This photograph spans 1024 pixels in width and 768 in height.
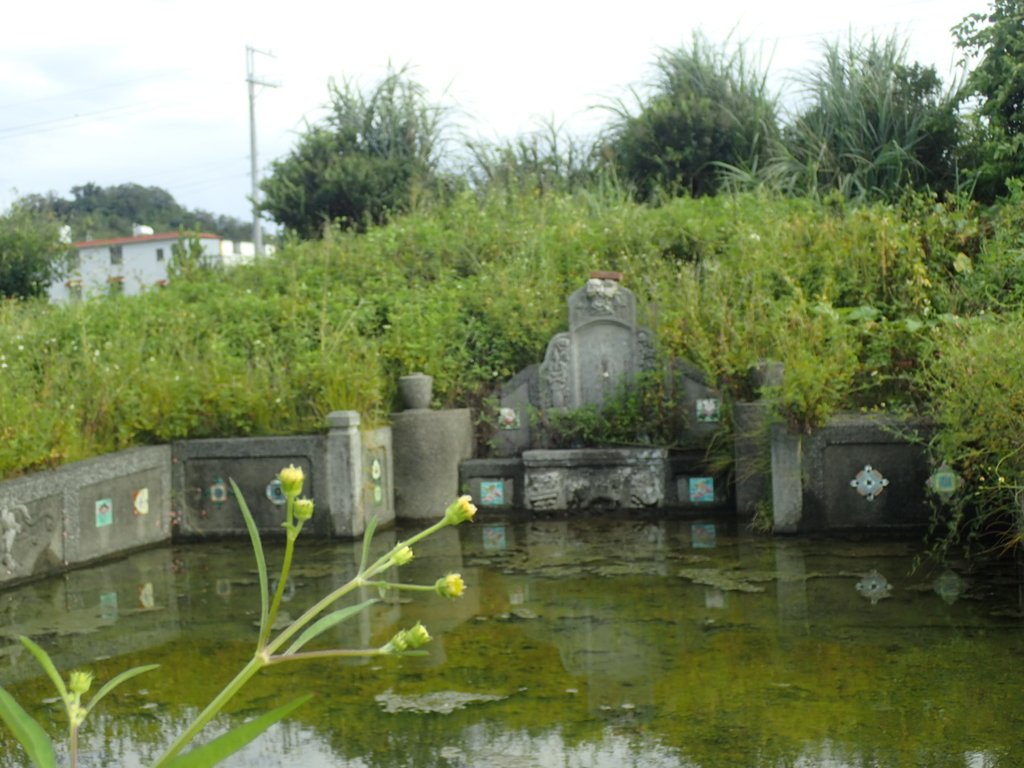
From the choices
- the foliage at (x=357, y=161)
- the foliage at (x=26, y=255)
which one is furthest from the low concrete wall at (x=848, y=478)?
the foliage at (x=26, y=255)

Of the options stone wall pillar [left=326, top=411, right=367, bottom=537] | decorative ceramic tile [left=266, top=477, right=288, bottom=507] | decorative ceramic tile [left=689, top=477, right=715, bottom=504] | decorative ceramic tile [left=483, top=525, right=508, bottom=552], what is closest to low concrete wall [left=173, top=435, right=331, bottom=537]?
decorative ceramic tile [left=266, top=477, right=288, bottom=507]

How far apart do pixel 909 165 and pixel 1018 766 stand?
1302cm

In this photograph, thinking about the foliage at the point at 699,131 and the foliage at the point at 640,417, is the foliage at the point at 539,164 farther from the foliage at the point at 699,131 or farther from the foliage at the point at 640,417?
the foliage at the point at 640,417

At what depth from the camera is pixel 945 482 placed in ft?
25.8

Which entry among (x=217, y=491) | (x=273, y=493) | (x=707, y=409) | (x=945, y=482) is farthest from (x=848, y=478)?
(x=217, y=491)

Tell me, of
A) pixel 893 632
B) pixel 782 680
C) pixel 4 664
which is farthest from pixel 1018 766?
pixel 4 664

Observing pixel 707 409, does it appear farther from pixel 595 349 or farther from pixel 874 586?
pixel 874 586

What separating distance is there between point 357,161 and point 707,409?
12428 millimetres

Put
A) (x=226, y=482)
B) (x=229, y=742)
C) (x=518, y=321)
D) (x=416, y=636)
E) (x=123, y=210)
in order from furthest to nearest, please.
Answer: (x=123, y=210)
(x=518, y=321)
(x=226, y=482)
(x=416, y=636)
(x=229, y=742)

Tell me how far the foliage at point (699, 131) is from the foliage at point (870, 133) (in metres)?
0.81

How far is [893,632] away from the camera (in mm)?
5605

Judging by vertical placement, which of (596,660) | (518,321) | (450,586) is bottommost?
(596,660)

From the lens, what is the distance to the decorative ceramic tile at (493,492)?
9.84m

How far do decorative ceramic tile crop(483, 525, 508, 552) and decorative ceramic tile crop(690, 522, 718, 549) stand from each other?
1269mm
